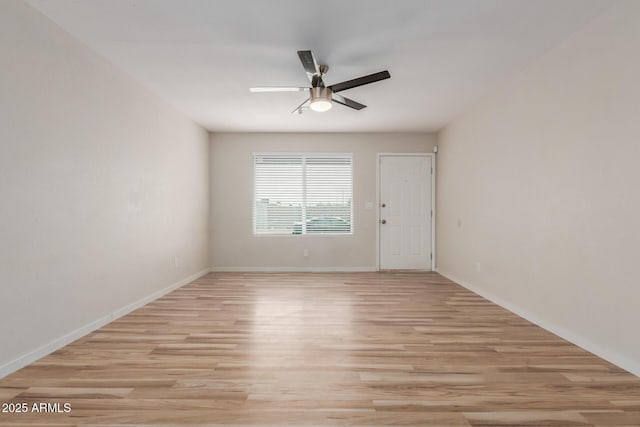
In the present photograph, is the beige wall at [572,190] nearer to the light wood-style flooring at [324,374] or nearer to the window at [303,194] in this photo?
the light wood-style flooring at [324,374]

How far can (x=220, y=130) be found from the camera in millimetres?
5988

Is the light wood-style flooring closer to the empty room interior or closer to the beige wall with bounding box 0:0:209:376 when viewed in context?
the empty room interior

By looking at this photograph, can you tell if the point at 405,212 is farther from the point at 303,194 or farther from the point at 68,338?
the point at 68,338

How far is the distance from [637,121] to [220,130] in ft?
18.1

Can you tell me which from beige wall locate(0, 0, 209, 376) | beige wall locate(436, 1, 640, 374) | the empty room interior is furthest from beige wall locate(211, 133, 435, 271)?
beige wall locate(436, 1, 640, 374)

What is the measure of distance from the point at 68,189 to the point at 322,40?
2.45 metres

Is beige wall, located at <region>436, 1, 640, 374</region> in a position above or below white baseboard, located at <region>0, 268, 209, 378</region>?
above

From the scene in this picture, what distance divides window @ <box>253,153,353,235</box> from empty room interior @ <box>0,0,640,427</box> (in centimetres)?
151

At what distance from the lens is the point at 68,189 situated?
2717 mm

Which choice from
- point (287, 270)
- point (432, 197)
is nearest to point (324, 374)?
point (287, 270)

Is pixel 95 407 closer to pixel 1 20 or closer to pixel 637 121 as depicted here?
pixel 1 20

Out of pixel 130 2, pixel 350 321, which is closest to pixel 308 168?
pixel 350 321

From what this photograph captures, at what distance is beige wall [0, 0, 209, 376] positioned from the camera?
2240 millimetres

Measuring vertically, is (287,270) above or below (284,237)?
below
